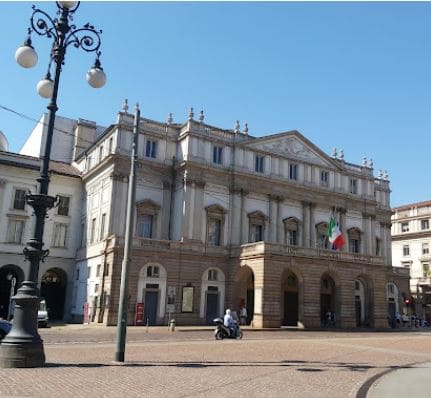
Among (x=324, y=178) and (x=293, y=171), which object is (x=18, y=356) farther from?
(x=324, y=178)

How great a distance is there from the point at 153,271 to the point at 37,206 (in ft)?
89.1

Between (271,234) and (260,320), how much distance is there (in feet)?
37.5

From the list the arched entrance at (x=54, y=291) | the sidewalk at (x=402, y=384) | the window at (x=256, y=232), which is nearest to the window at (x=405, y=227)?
the window at (x=256, y=232)

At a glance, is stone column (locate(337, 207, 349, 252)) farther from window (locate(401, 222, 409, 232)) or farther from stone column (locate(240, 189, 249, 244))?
window (locate(401, 222, 409, 232))

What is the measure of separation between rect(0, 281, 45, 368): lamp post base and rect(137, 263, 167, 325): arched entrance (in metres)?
25.9

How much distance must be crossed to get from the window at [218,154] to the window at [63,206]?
1647 centimetres

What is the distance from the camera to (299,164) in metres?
51.2

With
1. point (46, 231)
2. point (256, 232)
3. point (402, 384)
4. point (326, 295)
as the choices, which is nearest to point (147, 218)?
point (256, 232)

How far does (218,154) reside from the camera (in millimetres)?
46719

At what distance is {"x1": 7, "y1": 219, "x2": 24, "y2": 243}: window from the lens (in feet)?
154

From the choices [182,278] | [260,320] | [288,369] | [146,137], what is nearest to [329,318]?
[260,320]

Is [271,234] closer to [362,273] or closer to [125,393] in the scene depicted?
[362,273]

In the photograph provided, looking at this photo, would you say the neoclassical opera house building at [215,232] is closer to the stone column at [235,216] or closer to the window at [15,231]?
the stone column at [235,216]

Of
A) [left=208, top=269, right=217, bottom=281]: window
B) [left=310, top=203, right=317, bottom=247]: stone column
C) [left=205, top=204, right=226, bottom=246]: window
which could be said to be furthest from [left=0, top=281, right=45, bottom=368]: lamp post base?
[left=310, top=203, right=317, bottom=247]: stone column
